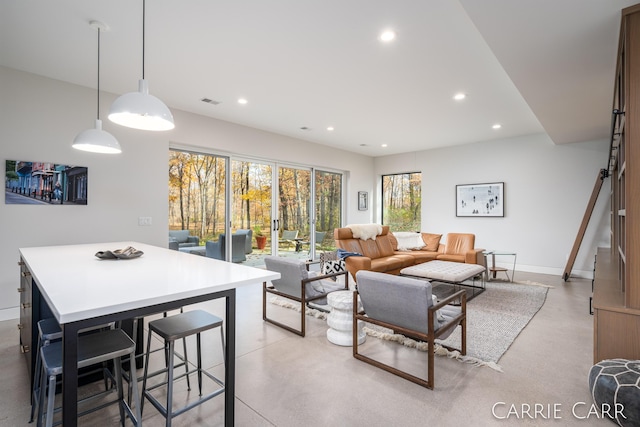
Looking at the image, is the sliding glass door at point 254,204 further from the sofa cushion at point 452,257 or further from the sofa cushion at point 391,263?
the sofa cushion at point 452,257

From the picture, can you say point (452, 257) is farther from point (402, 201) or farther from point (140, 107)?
point (140, 107)

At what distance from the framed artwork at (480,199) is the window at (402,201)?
105 cm

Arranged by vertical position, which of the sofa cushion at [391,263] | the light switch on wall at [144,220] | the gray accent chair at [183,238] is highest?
the light switch on wall at [144,220]

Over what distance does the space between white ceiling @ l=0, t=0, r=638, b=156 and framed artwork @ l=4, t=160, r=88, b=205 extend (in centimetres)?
108

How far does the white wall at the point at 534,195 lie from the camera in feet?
18.8

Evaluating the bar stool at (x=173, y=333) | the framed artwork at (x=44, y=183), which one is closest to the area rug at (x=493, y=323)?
the bar stool at (x=173, y=333)

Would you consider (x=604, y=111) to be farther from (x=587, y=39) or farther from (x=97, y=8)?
(x=97, y=8)

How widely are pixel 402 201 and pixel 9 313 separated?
756cm

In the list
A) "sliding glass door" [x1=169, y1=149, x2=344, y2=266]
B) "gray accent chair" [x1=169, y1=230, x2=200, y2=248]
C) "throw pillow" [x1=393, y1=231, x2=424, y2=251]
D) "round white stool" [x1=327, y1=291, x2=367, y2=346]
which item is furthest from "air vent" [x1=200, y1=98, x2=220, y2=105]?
"throw pillow" [x1=393, y1=231, x2=424, y2=251]

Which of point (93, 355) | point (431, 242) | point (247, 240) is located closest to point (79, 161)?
point (247, 240)

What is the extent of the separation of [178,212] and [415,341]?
3980mm

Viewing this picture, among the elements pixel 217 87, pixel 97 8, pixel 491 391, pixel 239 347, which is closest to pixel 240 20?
pixel 97 8

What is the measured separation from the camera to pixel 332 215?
307 inches

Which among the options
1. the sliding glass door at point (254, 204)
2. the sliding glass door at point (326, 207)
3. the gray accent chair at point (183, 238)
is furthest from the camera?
the sliding glass door at point (326, 207)
